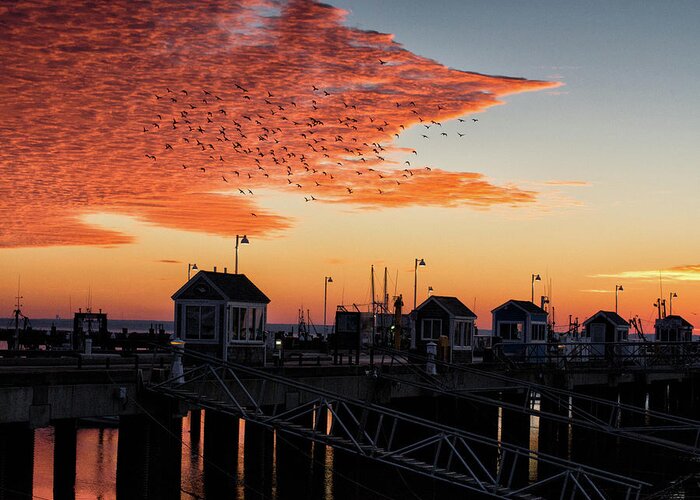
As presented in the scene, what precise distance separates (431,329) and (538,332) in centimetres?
1521

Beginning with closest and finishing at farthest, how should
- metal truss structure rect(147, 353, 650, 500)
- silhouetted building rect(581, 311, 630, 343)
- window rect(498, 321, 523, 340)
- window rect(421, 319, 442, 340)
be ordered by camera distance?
metal truss structure rect(147, 353, 650, 500) → window rect(421, 319, 442, 340) → window rect(498, 321, 523, 340) → silhouetted building rect(581, 311, 630, 343)

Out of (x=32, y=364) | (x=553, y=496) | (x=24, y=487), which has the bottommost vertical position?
(x=553, y=496)

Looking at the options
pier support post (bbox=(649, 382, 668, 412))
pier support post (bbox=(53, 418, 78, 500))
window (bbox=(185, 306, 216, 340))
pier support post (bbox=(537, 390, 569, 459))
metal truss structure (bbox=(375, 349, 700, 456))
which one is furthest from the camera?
pier support post (bbox=(649, 382, 668, 412))

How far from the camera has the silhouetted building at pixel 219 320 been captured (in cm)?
4828

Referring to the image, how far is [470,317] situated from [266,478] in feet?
83.4

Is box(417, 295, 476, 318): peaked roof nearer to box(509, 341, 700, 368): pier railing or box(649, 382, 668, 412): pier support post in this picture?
box(509, 341, 700, 368): pier railing

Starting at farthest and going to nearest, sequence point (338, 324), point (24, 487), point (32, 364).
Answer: point (338, 324) < point (32, 364) < point (24, 487)

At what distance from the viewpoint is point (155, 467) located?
30234 mm

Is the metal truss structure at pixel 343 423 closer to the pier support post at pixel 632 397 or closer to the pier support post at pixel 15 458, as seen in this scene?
the pier support post at pixel 15 458

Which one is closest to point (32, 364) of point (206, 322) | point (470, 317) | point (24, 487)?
point (206, 322)

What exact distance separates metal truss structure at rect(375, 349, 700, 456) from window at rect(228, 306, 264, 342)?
6.59m

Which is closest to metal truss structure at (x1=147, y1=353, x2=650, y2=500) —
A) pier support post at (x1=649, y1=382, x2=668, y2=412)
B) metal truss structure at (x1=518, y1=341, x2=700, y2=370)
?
metal truss structure at (x1=518, y1=341, x2=700, y2=370)

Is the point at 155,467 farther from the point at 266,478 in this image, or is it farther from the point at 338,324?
the point at 338,324

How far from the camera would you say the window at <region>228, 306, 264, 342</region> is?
4888 cm
